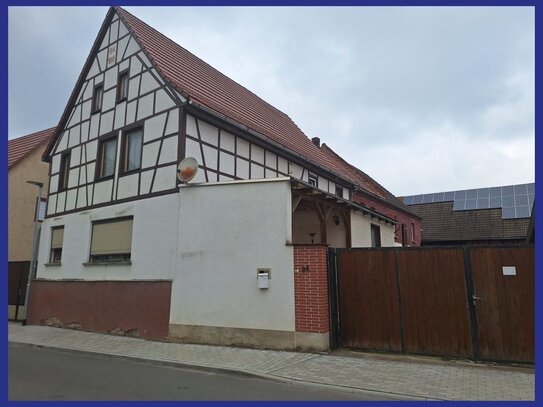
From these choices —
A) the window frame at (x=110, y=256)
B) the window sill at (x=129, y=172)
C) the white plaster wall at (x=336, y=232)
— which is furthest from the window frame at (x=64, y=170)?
the white plaster wall at (x=336, y=232)

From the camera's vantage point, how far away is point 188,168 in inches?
444

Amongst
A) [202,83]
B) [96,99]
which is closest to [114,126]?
[96,99]

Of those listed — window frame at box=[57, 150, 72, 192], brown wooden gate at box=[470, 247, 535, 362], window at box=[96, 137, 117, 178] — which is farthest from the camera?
window frame at box=[57, 150, 72, 192]

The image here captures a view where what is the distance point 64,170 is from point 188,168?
7808 mm

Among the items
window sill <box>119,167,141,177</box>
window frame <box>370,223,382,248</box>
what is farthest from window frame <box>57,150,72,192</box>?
A: window frame <box>370,223,382,248</box>

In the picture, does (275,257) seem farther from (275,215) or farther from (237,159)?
(237,159)

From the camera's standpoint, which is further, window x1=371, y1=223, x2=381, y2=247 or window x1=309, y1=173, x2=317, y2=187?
window x1=309, y1=173, x2=317, y2=187

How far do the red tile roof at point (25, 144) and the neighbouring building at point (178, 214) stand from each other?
4.28m

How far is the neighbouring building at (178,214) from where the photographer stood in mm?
9758

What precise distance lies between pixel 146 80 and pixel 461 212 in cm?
3386

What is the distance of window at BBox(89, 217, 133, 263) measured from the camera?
506 inches

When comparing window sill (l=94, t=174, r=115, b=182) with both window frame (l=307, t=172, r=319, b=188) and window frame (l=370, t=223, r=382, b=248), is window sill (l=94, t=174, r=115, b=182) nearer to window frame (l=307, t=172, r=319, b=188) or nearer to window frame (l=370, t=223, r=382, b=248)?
window frame (l=307, t=172, r=319, b=188)

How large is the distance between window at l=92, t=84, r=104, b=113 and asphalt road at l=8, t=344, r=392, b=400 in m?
9.69

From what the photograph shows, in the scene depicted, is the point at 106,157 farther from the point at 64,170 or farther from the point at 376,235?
the point at 376,235
